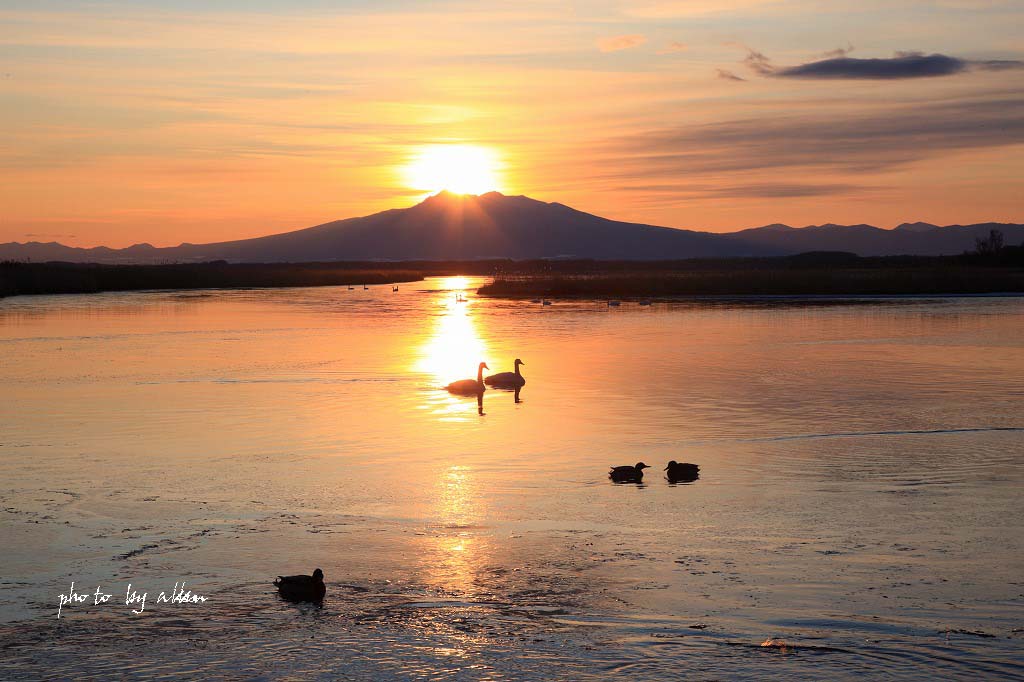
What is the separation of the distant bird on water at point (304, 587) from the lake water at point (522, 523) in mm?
110

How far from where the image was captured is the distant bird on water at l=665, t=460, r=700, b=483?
1420cm

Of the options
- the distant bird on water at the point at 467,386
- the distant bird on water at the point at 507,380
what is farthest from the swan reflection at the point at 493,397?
the distant bird on water at the point at 467,386

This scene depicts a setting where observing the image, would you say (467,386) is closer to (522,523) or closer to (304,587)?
(522,523)

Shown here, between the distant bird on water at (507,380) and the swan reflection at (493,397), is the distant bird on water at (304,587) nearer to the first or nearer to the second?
the swan reflection at (493,397)

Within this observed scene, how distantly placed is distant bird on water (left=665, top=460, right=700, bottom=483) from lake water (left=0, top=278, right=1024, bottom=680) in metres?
0.37

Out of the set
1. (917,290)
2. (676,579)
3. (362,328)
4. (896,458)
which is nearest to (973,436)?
(896,458)

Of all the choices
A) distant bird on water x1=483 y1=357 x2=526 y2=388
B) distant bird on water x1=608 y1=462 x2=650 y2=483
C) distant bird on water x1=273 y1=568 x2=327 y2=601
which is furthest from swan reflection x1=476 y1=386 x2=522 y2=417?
distant bird on water x1=273 y1=568 x2=327 y2=601

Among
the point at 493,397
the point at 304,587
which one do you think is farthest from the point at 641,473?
the point at 493,397

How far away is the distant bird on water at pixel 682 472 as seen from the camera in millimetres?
14195

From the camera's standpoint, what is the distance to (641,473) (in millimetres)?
14195

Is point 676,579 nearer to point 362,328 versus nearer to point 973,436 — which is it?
point 973,436

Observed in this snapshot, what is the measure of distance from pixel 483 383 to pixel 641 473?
10838 mm

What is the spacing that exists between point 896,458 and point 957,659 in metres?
8.25

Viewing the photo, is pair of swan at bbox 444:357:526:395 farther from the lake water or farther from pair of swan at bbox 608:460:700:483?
pair of swan at bbox 608:460:700:483
